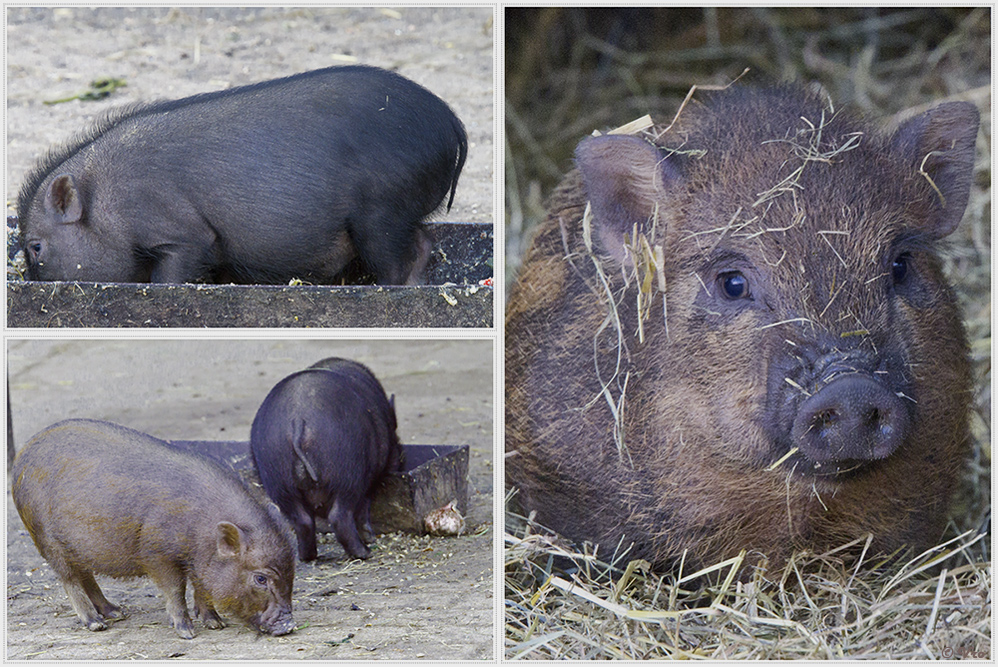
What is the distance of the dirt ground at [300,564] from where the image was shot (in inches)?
97.4

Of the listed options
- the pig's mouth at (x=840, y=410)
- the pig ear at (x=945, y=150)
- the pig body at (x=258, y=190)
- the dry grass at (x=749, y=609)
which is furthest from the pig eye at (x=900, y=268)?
the pig body at (x=258, y=190)

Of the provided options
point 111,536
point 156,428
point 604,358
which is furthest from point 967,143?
point 156,428

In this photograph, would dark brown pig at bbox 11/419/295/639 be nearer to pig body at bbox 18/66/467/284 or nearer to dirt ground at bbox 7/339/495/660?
dirt ground at bbox 7/339/495/660

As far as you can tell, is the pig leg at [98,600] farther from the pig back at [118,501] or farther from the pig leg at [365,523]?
the pig leg at [365,523]

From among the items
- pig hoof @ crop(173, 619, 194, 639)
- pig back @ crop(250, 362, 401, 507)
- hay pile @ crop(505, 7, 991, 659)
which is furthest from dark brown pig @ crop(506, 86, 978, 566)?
pig hoof @ crop(173, 619, 194, 639)

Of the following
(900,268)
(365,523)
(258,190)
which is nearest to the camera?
(900,268)

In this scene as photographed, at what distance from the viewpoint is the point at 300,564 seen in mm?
3174

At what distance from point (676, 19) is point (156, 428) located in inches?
146

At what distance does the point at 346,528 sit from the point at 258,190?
44.7 inches

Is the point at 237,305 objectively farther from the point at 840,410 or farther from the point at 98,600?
the point at 840,410

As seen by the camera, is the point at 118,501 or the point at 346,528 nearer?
the point at 118,501

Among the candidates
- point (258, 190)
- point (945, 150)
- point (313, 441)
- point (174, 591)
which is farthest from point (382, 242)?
point (945, 150)

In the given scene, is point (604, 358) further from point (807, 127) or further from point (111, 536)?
point (111, 536)

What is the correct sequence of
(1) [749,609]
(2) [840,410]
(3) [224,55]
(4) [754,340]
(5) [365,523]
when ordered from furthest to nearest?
1. (3) [224,55]
2. (5) [365,523]
3. (1) [749,609]
4. (4) [754,340]
5. (2) [840,410]
